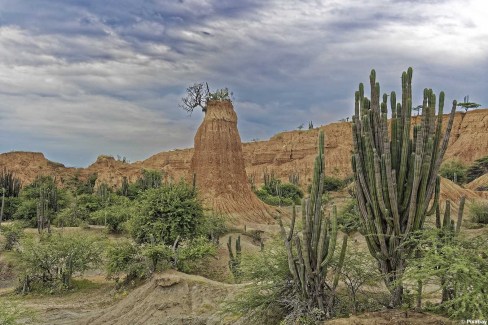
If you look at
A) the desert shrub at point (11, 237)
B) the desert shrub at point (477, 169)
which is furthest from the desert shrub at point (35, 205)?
the desert shrub at point (477, 169)

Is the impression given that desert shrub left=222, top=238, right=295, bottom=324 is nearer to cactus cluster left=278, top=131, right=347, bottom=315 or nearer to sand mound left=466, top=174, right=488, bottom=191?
cactus cluster left=278, top=131, right=347, bottom=315

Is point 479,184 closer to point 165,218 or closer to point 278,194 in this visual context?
point 278,194

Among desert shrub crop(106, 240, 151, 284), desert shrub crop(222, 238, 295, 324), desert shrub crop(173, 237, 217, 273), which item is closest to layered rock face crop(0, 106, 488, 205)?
desert shrub crop(106, 240, 151, 284)

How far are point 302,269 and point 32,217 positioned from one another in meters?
35.8

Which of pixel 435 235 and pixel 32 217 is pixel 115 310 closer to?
pixel 435 235

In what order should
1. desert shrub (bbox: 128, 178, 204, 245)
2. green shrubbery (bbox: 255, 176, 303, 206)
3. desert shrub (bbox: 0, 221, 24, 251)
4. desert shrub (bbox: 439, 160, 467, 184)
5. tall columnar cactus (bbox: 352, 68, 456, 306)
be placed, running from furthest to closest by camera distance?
desert shrub (bbox: 439, 160, 467, 184)
green shrubbery (bbox: 255, 176, 303, 206)
desert shrub (bbox: 0, 221, 24, 251)
desert shrub (bbox: 128, 178, 204, 245)
tall columnar cactus (bbox: 352, 68, 456, 306)

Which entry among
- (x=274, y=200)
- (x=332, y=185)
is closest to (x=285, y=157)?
(x=332, y=185)

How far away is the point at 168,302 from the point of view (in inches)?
623

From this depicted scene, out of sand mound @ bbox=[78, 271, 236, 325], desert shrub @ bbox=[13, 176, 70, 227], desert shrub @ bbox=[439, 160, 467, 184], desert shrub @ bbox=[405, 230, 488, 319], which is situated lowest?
sand mound @ bbox=[78, 271, 236, 325]

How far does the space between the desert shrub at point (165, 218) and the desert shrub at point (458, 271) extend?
1611cm

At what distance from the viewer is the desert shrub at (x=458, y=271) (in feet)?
24.9

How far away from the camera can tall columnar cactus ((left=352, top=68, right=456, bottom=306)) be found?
30.6 feet

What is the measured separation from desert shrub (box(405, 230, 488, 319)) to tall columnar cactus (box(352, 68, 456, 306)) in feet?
1.75

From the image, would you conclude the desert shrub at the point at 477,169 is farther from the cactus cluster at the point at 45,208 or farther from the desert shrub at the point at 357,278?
the desert shrub at the point at 357,278
